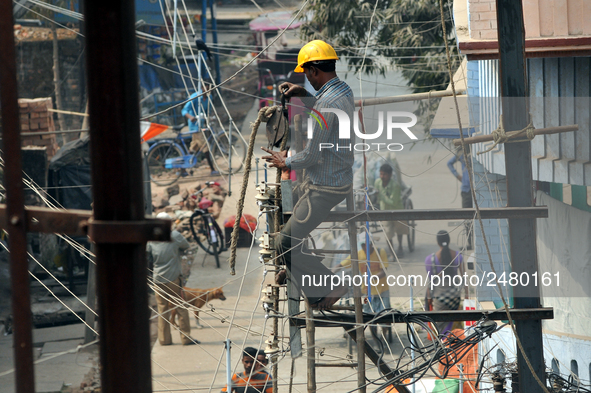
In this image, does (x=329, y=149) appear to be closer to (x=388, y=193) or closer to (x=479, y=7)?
(x=479, y=7)

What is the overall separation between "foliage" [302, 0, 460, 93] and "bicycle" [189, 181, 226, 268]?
4.81 m

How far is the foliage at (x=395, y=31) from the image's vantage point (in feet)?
42.8

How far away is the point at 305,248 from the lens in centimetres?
463

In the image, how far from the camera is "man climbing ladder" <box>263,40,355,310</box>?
434cm

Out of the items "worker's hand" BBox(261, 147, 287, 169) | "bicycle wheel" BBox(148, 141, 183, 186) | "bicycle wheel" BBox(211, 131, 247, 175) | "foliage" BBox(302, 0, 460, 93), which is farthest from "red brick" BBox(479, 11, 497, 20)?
"bicycle wheel" BBox(211, 131, 247, 175)

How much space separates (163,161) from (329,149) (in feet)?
51.2

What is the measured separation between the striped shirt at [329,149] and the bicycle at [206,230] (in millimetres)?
10048

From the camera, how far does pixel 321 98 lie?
172 inches

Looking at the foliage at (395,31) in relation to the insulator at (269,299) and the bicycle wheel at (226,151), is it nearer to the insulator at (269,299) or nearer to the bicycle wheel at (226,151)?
the bicycle wheel at (226,151)

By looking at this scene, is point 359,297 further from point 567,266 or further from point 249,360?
point 567,266

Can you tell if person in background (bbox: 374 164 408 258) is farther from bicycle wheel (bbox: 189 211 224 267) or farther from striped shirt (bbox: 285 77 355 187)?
striped shirt (bbox: 285 77 355 187)

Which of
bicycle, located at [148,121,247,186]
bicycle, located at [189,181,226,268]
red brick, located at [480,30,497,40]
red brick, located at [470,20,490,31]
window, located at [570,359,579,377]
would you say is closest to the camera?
red brick, located at [480,30,497,40]

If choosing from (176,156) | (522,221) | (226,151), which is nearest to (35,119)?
(176,156)

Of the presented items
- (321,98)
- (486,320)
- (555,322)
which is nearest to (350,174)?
(321,98)
